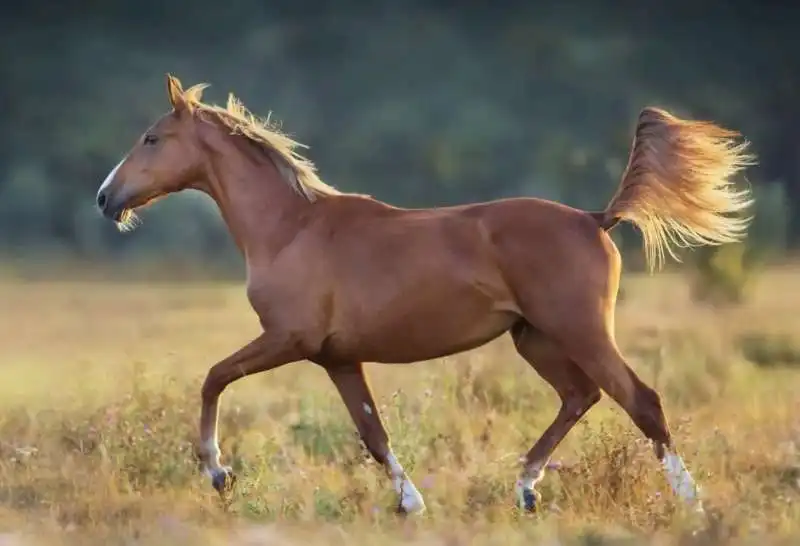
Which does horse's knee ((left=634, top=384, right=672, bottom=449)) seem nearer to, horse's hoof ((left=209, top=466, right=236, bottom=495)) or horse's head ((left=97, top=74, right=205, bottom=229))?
horse's hoof ((left=209, top=466, right=236, bottom=495))

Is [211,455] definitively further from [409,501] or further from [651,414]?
[651,414]

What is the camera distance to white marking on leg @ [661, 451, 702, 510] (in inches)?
165

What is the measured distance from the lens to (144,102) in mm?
15086

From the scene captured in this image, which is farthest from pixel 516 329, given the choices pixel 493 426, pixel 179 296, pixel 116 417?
pixel 179 296

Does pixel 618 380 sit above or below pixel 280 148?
below

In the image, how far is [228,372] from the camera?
15.0 feet

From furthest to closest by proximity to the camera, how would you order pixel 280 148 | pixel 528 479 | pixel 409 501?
pixel 280 148 → pixel 528 479 → pixel 409 501

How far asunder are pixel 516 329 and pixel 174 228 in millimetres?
9252

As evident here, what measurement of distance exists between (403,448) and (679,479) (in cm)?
194

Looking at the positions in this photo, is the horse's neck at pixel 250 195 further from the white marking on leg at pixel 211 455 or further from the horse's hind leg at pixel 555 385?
the horse's hind leg at pixel 555 385

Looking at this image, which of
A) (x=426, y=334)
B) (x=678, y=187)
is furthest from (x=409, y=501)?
(x=678, y=187)

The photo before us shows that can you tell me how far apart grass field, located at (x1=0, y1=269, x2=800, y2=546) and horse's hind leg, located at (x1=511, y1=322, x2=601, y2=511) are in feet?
0.73

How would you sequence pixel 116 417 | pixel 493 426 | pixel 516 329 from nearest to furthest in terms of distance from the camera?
pixel 516 329
pixel 116 417
pixel 493 426

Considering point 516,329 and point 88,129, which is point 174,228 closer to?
point 88,129
